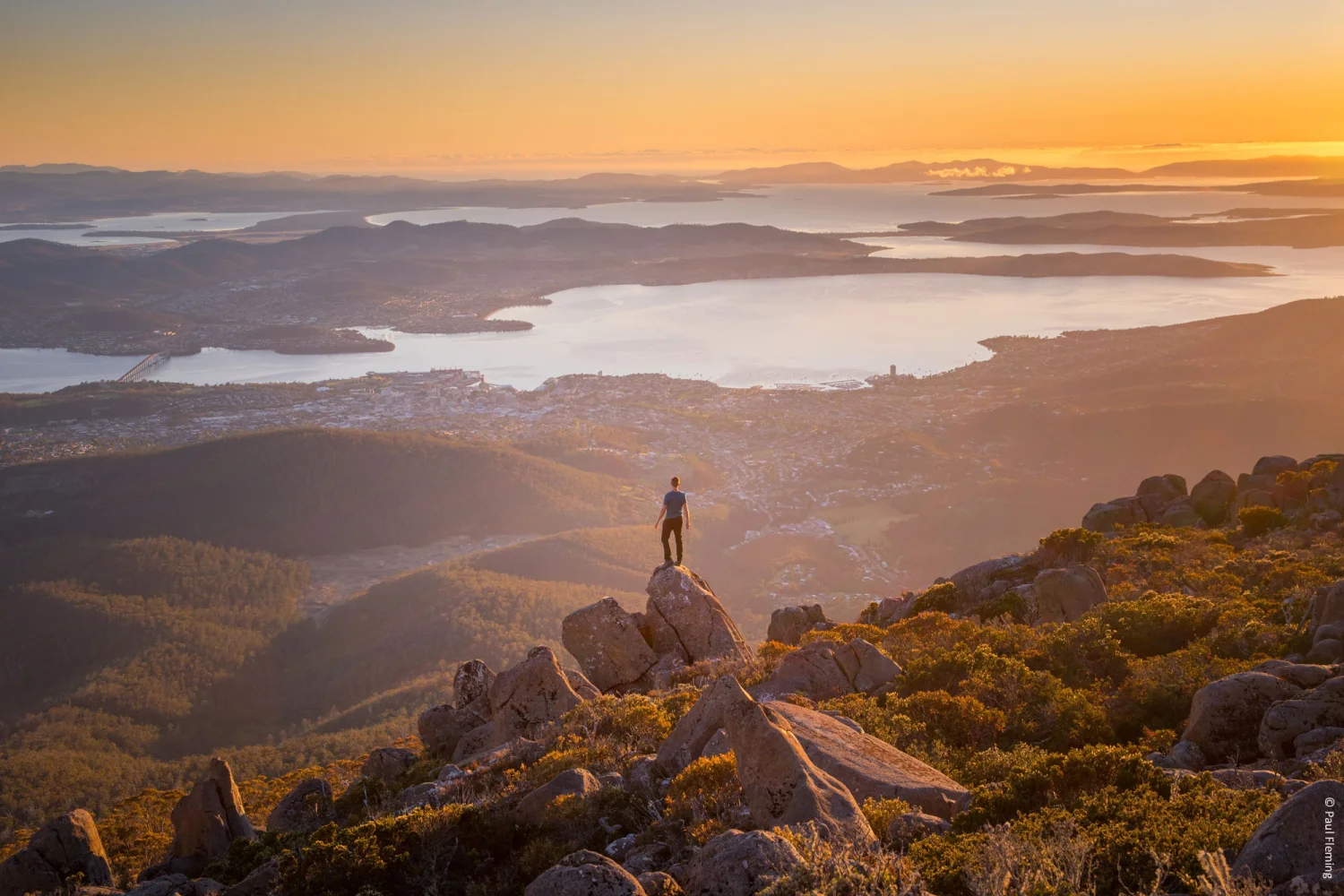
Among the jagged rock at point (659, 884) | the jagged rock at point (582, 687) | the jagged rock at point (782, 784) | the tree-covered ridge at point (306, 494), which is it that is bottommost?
the tree-covered ridge at point (306, 494)

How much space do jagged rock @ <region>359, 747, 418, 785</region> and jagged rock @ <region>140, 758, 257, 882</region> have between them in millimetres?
2587

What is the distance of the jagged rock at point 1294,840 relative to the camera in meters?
7.89

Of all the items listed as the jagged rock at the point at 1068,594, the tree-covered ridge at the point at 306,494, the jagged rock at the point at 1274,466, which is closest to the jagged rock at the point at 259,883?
the jagged rock at the point at 1068,594

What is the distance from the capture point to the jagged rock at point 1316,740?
13039 millimetres

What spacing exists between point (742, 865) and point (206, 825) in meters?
13.7

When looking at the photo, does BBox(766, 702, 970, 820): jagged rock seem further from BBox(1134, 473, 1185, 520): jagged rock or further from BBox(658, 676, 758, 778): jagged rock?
BBox(1134, 473, 1185, 520): jagged rock

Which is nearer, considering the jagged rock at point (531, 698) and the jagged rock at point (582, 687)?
the jagged rock at point (531, 698)

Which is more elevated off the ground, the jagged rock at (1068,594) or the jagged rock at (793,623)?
the jagged rock at (1068,594)

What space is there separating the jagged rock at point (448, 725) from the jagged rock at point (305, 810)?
2.54 meters

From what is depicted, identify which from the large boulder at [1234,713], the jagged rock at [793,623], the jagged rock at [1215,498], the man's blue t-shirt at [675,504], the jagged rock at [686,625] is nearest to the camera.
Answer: the large boulder at [1234,713]

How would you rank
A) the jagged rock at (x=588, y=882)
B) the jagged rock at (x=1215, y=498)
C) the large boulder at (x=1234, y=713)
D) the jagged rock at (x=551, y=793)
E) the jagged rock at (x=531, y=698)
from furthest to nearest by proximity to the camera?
the jagged rock at (x=1215, y=498), the jagged rock at (x=531, y=698), the large boulder at (x=1234, y=713), the jagged rock at (x=551, y=793), the jagged rock at (x=588, y=882)

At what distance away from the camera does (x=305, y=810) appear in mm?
17531

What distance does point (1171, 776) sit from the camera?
1156 cm

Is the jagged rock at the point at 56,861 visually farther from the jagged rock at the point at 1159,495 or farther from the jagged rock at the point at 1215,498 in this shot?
the jagged rock at the point at 1215,498
